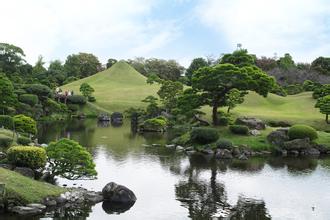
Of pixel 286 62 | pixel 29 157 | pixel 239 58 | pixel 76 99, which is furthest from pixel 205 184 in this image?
pixel 286 62

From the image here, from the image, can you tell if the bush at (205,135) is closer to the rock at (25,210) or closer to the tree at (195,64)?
the rock at (25,210)

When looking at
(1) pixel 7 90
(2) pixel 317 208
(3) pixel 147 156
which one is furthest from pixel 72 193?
(1) pixel 7 90

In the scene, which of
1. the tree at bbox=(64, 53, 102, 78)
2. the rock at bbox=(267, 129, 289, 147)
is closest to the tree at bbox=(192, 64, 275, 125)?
the rock at bbox=(267, 129, 289, 147)

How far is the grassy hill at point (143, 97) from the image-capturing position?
66875mm

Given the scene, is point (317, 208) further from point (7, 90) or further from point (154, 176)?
point (7, 90)

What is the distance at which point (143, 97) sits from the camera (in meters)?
104

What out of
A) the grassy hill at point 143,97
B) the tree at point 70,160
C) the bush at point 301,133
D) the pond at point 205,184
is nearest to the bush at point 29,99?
the grassy hill at point 143,97

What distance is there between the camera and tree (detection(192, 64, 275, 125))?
50.8 metres

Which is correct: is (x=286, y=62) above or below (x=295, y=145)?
above

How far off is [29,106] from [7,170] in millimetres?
50125

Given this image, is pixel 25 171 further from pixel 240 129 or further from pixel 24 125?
pixel 240 129

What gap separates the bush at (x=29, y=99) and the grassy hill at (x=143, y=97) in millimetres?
17175

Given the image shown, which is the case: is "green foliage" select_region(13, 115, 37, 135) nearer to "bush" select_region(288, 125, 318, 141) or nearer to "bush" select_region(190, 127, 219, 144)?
"bush" select_region(190, 127, 219, 144)

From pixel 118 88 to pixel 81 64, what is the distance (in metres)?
33.0
